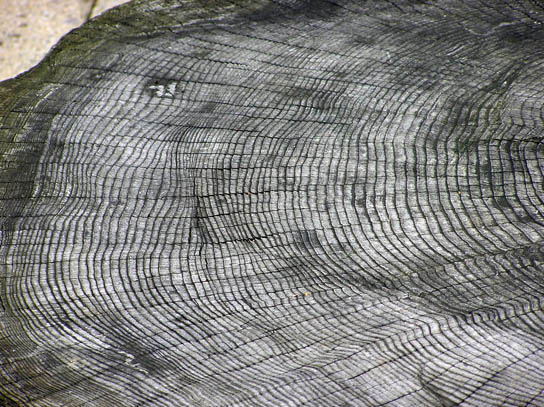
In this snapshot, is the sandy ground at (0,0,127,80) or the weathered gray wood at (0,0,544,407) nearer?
the weathered gray wood at (0,0,544,407)

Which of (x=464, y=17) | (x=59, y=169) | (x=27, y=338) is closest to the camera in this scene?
(x=27, y=338)

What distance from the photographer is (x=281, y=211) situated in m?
1.34

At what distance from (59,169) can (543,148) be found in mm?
1195

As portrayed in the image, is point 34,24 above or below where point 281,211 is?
above

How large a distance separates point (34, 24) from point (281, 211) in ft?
8.20

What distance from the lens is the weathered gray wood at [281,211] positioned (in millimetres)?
1060

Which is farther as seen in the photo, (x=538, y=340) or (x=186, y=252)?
(x=186, y=252)

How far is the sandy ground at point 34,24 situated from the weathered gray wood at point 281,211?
1.34m

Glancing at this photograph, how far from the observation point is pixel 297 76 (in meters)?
1.65

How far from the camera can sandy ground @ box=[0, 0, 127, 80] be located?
2.98 meters

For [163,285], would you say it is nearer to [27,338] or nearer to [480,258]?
[27,338]

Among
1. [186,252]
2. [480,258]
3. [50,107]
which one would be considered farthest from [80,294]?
[480,258]

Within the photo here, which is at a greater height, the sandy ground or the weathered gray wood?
the sandy ground

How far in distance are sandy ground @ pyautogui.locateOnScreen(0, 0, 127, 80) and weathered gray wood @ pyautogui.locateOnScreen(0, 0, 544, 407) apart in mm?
1338
